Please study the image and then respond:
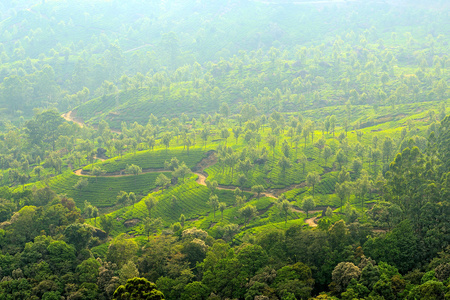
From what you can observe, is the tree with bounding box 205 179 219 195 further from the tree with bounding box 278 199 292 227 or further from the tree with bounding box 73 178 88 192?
the tree with bounding box 73 178 88 192

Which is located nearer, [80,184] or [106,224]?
[106,224]

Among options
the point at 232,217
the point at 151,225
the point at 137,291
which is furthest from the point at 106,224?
the point at 137,291

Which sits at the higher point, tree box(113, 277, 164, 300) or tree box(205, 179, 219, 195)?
tree box(113, 277, 164, 300)

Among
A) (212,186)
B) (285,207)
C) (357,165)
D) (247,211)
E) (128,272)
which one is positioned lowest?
(247,211)

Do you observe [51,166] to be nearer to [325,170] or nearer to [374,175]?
[325,170]

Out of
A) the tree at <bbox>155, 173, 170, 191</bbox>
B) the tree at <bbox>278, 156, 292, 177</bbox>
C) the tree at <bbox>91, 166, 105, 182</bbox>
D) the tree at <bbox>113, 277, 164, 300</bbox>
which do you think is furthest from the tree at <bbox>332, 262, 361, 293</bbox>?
the tree at <bbox>91, 166, 105, 182</bbox>

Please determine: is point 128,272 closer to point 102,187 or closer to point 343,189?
point 343,189

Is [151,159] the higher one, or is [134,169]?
[134,169]

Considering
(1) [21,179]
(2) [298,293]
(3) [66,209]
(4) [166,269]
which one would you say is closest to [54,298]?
(4) [166,269]
